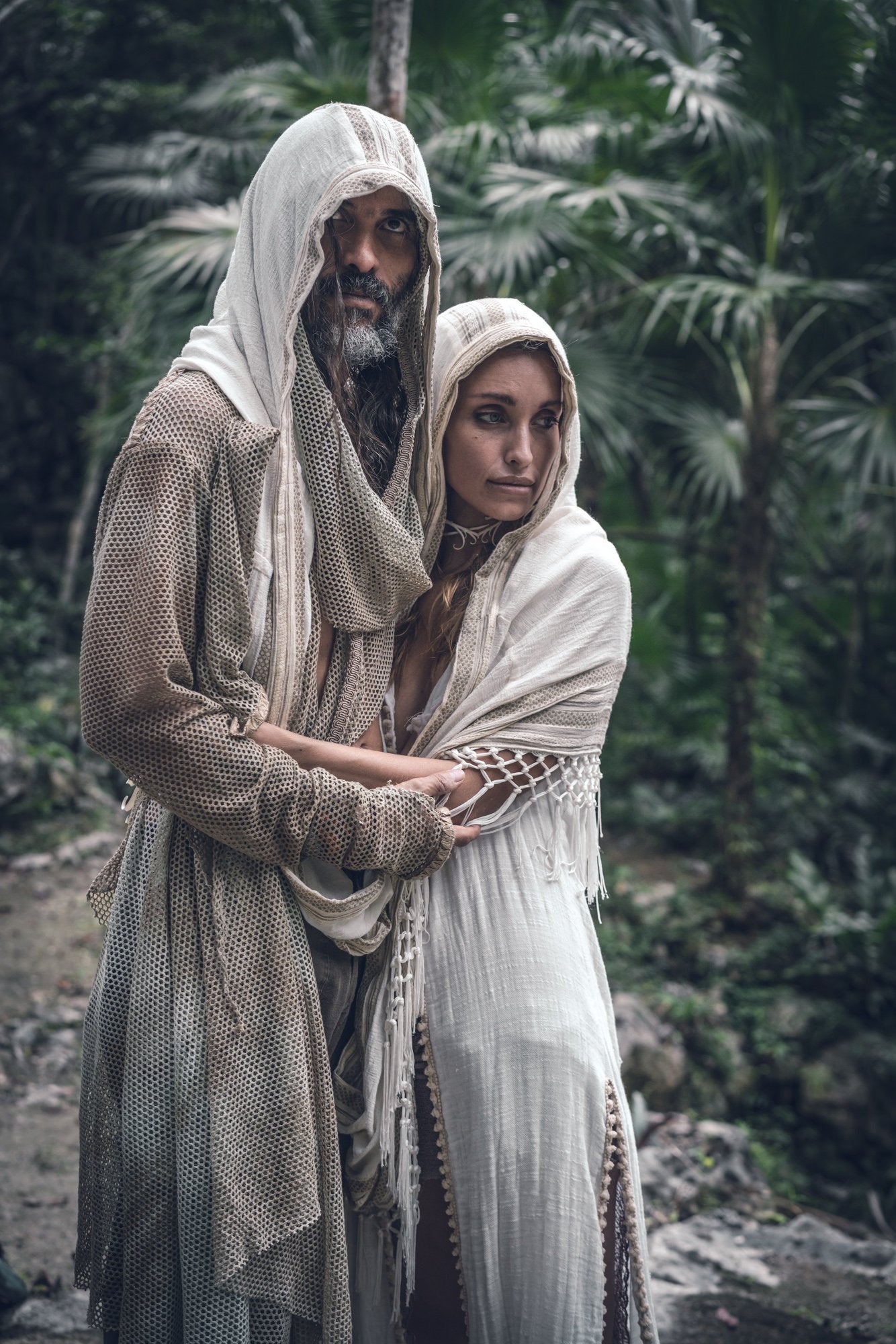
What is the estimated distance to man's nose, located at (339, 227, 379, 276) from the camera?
175 centimetres

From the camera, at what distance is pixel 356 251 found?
1.75 metres

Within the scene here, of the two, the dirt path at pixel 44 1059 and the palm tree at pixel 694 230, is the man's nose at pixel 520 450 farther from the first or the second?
the palm tree at pixel 694 230

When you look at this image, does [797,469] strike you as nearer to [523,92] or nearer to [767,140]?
[767,140]

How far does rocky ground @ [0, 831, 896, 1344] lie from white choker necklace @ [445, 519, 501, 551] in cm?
196

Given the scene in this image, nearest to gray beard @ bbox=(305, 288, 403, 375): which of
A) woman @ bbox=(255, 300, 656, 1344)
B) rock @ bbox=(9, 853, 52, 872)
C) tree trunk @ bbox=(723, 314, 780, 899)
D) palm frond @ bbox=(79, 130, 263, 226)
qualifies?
woman @ bbox=(255, 300, 656, 1344)

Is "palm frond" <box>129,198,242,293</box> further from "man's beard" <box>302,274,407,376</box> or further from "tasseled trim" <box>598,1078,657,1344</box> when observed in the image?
"tasseled trim" <box>598,1078,657,1344</box>

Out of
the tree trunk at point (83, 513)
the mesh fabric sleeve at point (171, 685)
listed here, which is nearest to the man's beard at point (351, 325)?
the mesh fabric sleeve at point (171, 685)

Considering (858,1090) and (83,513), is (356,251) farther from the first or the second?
(83,513)

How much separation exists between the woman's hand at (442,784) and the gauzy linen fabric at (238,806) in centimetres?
5

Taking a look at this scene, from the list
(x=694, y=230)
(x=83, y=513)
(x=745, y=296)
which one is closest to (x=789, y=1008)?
(x=745, y=296)

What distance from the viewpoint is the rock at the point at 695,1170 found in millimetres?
3980

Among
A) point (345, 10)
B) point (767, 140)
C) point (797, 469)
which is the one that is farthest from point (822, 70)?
point (797, 469)

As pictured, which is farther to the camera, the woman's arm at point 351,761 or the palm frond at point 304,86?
the palm frond at point 304,86

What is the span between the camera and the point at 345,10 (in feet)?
18.7
